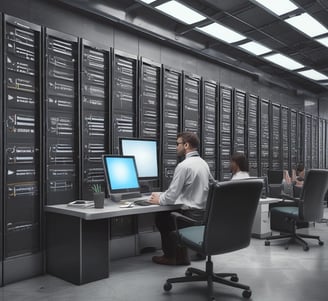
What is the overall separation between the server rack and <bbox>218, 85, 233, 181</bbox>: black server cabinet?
9.48 feet

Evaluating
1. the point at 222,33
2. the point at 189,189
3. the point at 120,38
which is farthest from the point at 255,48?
the point at 189,189

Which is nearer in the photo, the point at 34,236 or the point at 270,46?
the point at 34,236

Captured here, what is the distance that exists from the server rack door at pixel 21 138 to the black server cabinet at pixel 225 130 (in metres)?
2.89

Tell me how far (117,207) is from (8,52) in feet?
5.22

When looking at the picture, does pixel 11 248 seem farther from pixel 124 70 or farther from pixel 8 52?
pixel 124 70

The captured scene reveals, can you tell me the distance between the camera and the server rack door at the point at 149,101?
4.16 metres

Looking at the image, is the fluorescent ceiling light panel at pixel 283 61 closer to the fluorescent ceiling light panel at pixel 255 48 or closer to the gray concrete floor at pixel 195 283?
the fluorescent ceiling light panel at pixel 255 48

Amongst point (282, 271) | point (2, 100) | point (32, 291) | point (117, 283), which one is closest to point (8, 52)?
point (2, 100)

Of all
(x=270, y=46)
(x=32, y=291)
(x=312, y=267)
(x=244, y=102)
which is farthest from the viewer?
(x=244, y=102)

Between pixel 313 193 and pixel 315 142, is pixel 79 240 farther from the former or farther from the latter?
pixel 315 142

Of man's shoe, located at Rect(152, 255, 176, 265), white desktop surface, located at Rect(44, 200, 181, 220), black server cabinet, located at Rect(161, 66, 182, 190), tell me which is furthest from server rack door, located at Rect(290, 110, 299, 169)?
white desktop surface, located at Rect(44, 200, 181, 220)

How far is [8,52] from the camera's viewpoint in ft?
9.84

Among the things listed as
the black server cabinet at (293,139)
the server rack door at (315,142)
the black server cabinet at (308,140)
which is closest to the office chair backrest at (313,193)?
the black server cabinet at (293,139)

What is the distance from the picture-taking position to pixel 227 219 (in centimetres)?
250
